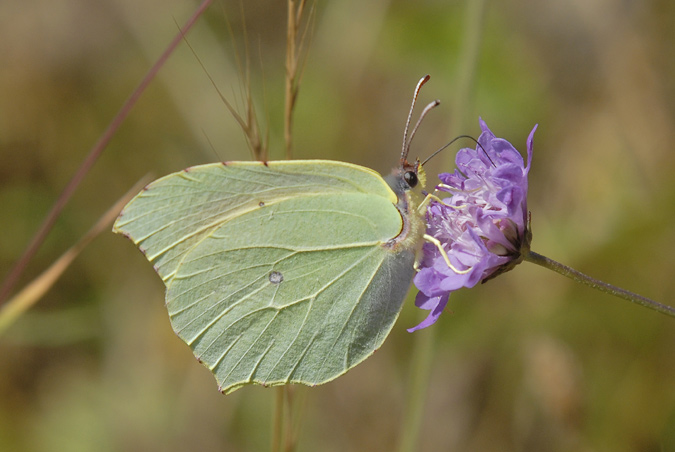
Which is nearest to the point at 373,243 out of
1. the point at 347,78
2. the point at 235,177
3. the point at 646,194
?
the point at 235,177

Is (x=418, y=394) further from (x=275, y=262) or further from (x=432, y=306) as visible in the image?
(x=275, y=262)

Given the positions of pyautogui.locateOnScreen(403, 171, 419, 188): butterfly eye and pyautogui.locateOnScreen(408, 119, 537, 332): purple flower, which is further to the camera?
pyautogui.locateOnScreen(403, 171, 419, 188): butterfly eye

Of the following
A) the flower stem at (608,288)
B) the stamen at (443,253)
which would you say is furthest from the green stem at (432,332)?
the flower stem at (608,288)

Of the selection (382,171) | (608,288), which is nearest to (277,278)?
(608,288)

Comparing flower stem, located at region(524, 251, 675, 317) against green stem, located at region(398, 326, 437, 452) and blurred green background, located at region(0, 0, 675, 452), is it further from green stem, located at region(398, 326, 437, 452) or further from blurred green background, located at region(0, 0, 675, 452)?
blurred green background, located at region(0, 0, 675, 452)

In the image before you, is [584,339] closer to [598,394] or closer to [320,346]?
[598,394]

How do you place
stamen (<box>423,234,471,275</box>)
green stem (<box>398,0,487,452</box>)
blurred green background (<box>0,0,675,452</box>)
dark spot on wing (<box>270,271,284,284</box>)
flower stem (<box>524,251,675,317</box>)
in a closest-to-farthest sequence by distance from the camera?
flower stem (<box>524,251,675,317</box>)
stamen (<box>423,234,471,275</box>)
dark spot on wing (<box>270,271,284,284</box>)
green stem (<box>398,0,487,452</box>)
blurred green background (<box>0,0,675,452</box>)

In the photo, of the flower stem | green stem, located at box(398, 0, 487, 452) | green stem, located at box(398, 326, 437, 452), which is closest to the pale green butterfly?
green stem, located at box(398, 0, 487, 452)
